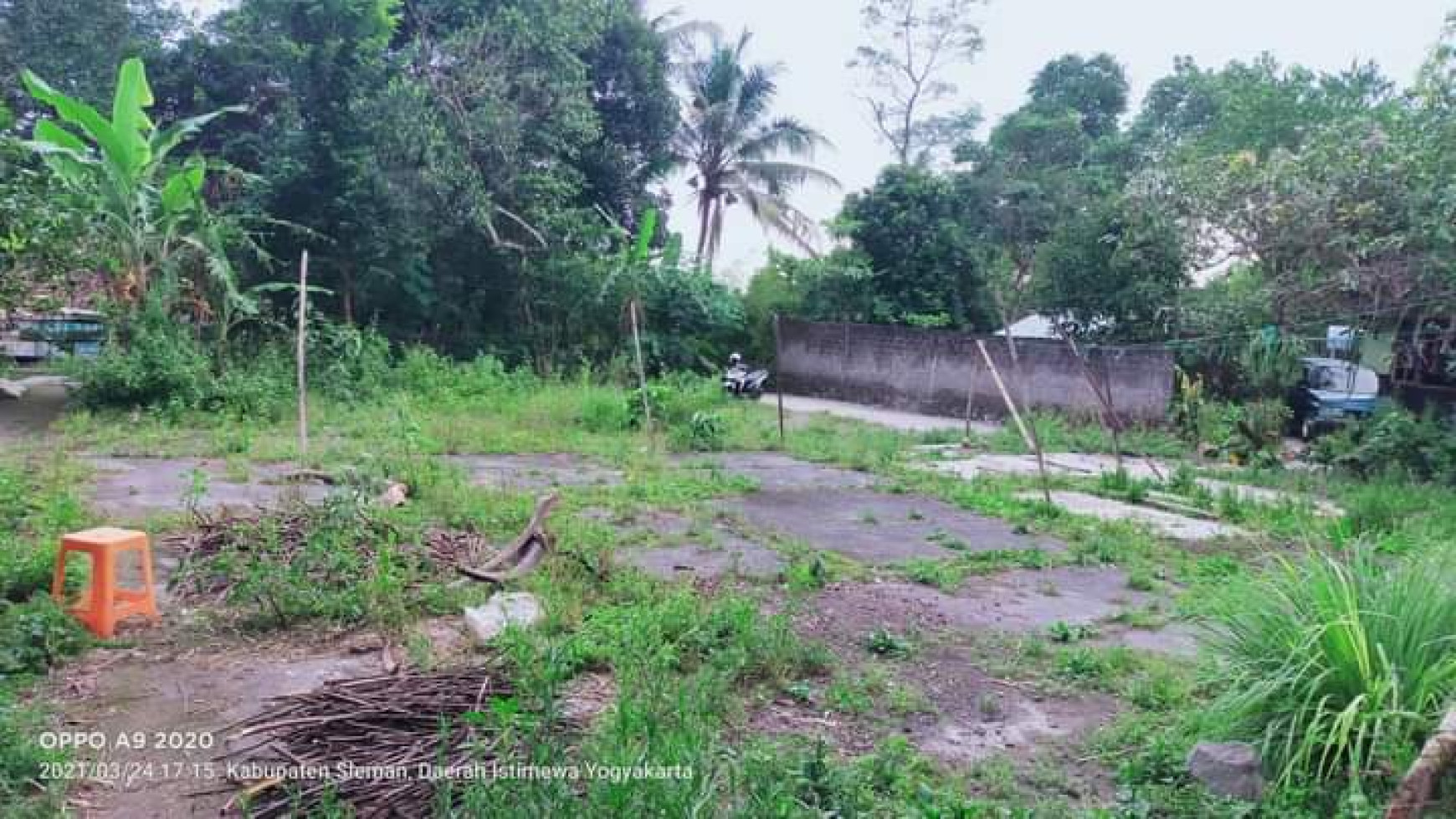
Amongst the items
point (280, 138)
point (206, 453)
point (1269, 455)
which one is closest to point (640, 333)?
point (280, 138)

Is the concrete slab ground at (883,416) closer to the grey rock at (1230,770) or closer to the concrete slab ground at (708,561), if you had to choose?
the concrete slab ground at (708,561)

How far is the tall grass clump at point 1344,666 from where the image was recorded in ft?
8.45

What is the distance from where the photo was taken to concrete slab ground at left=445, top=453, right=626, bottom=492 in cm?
731

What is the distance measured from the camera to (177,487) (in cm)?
647

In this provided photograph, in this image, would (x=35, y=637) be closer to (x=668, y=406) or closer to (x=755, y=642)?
(x=755, y=642)

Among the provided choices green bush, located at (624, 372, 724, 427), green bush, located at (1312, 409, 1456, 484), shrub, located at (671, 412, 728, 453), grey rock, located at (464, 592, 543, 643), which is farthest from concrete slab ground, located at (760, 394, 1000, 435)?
grey rock, located at (464, 592, 543, 643)

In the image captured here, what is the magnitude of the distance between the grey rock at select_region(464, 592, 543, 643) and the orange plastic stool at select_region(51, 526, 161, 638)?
1418 mm

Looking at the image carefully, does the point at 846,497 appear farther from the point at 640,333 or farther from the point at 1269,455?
the point at 640,333

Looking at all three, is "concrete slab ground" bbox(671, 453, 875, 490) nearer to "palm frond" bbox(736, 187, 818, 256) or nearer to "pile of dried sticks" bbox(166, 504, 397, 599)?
"pile of dried sticks" bbox(166, 504, 397, 599)

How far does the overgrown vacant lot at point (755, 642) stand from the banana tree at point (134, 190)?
134 inches

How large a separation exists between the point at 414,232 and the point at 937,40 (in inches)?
611

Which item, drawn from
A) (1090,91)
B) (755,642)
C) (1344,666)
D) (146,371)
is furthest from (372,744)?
(1090,91)

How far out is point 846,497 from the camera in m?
7.61

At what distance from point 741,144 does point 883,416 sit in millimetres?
7903
